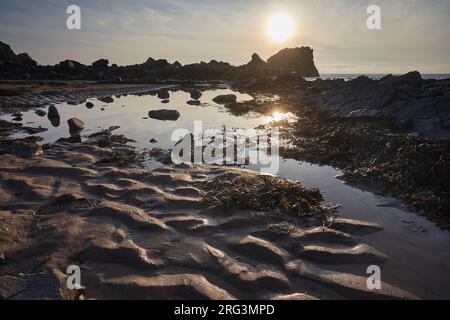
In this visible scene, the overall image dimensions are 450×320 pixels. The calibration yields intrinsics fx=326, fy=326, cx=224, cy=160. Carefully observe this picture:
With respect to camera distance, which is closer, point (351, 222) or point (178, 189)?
point (351, 222)


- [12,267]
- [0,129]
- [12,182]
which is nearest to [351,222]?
[12,267]

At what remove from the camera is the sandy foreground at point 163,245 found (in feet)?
12.2

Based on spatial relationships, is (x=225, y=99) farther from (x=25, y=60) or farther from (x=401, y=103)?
(x=25, y=60)

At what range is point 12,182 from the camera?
22.4 ft

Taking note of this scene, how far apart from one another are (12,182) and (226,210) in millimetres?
4613

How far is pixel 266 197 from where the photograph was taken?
618cm

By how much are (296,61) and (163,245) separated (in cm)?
13950

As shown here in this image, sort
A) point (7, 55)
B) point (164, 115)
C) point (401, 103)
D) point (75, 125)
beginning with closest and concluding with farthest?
point (75, 125), point (401, 103), point (164, 115), point (7, 55)

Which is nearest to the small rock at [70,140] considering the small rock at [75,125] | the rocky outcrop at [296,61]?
the small rock at [75,125]

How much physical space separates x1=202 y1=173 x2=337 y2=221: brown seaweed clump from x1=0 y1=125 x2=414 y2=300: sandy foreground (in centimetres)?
10

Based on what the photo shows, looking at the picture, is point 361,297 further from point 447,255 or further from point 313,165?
point 313,165

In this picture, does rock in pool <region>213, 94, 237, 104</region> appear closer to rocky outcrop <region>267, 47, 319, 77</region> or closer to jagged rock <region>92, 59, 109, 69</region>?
jagged rock <region>92, 59, 109, 69</region>

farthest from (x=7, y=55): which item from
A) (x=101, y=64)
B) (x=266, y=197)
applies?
(x=266, y=197)

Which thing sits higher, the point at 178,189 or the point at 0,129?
the point at 0,129
